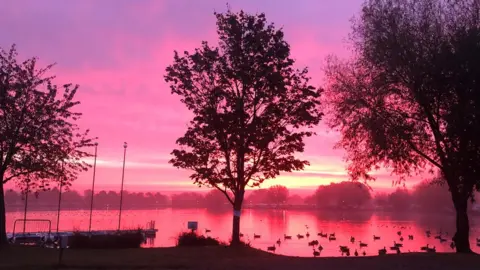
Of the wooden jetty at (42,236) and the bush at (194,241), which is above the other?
the bush at (194,241)

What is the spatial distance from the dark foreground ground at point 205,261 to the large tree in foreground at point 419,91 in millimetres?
Answer: 4699

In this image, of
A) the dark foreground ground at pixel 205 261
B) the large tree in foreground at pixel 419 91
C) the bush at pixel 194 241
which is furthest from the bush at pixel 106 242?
the large tree in foreground at pixel 419 91

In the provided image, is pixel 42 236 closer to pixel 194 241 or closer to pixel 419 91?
pixel 194 241

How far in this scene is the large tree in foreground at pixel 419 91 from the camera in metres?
20.5

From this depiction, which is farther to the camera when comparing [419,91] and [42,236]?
[42,236]

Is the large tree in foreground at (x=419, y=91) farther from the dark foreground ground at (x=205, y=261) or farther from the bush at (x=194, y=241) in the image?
the bush at (x=194, y=241)

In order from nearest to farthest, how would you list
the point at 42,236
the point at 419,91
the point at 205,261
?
1. the point at 205,261
2. the point at 419,91
3. the point at 42,236

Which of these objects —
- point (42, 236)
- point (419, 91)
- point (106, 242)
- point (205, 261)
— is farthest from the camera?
point (42, 236)

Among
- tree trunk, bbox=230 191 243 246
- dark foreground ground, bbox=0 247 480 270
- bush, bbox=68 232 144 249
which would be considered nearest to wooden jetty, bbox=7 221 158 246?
bush, bbox=68 232 144 249

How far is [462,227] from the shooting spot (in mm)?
22578

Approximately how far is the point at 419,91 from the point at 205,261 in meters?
11.4

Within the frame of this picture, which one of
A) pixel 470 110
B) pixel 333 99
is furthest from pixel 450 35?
pixel 333 99

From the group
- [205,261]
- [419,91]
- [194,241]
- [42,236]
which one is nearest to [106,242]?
[194,241]

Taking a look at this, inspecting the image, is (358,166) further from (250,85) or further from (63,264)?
(63,264)
